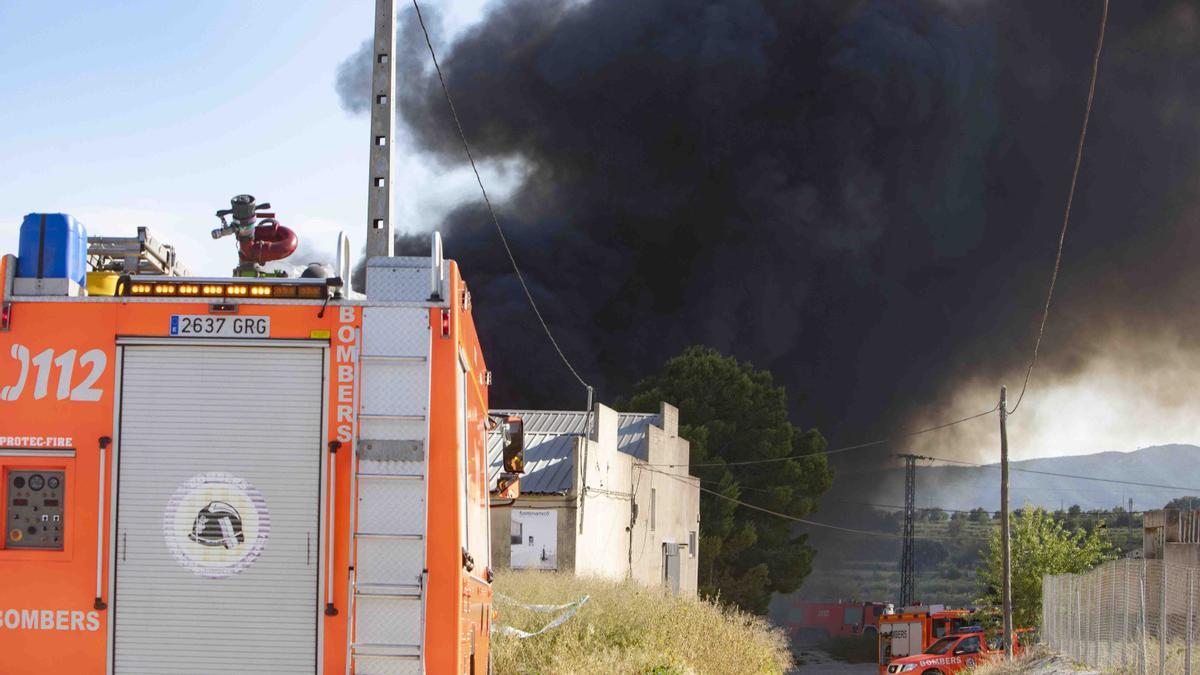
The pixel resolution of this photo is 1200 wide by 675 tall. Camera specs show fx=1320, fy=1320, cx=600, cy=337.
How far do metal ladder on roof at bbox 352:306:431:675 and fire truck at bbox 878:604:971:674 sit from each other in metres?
36.2

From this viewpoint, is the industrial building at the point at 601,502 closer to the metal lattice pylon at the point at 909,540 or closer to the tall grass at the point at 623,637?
the tall grass at the point at 623,637

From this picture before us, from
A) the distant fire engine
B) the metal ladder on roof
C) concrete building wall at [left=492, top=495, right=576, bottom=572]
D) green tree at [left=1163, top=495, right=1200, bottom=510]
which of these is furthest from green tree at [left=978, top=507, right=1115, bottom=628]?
the metal ladder on roof

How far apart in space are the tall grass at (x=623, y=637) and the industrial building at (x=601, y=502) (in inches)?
104

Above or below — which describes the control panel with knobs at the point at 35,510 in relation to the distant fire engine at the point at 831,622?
above

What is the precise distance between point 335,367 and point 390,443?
0.46 metres

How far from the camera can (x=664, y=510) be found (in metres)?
44.0

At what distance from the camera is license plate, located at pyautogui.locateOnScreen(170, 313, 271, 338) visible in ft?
20.9

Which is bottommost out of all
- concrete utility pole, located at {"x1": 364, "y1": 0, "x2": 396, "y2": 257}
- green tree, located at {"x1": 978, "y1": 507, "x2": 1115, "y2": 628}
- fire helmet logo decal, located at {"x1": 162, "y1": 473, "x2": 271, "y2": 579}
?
green tree, located at {"x1": 978, "y1": 507, "x2": 1115, "y2": 628}

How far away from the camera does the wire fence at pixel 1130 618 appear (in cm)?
1577

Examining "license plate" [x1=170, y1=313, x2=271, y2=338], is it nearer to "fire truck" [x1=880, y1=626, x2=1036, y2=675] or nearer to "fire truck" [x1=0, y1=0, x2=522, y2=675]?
"fire truck" [x1=0, y1=0, x2=522, y2=675]

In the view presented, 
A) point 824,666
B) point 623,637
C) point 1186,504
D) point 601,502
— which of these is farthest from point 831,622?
point 623,637

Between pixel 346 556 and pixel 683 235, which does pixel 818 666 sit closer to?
pixel 683 235

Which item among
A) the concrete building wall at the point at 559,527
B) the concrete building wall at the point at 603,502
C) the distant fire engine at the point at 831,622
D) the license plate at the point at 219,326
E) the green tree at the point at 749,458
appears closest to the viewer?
the license plate at the point at 219,326

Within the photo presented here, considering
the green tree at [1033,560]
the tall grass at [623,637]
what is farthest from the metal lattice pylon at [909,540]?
the tall grass at [623,637]
